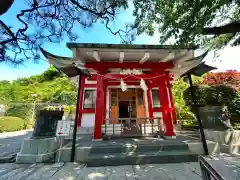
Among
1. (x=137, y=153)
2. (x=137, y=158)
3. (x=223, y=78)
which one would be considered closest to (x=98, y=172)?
(x=137, y=158)

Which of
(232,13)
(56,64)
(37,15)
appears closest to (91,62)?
(56,64)

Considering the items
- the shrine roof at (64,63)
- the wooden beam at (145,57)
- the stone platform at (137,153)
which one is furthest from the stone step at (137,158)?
the wooden beam at (145,57)

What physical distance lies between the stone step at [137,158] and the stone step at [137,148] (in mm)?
178

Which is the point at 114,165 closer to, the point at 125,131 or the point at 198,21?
the point at 125,131

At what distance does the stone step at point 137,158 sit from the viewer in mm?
3227

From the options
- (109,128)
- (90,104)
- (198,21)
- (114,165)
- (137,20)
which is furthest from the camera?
(90,104)

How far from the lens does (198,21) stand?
2.13 m

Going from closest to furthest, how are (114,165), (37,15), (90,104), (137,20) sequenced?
(114,165) → (37,15) → (137,20) → (90,104)

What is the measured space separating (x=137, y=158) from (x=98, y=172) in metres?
1.06

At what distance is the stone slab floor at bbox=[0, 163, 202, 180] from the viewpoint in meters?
2.56

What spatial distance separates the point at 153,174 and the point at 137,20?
13.3 feet

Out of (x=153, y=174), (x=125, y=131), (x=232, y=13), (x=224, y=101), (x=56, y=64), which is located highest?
(x=232, y=13)

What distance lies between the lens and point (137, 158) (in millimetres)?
3318

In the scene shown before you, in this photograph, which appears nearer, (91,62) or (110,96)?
(91,62)
